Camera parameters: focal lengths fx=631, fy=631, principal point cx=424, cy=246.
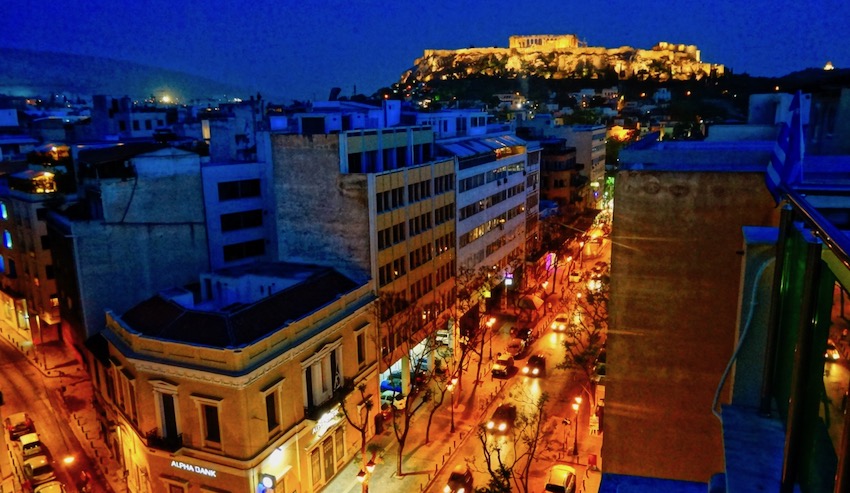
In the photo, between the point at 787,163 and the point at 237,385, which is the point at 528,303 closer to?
the point at 237,385

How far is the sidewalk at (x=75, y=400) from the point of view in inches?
1240

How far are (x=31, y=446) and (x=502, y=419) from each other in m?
24.3

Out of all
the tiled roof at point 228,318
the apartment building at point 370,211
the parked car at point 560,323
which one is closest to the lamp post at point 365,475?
the tiled roof at point 228,318

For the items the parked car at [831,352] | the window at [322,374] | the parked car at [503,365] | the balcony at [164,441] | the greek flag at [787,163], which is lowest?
the parked car at [503,365]

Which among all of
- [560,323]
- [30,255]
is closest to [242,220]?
[30,255]

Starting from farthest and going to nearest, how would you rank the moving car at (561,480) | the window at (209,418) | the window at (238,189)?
the window at (238,189), the moving car at (561,480), the window at (209,418)

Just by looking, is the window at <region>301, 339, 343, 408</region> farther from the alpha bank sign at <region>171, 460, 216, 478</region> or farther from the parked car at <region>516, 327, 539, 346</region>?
the parked car at <region>516, 327, 539, 346</region>

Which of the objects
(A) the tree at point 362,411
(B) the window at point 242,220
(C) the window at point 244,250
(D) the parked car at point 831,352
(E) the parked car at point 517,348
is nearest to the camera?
(D) the parked car at point 831,352

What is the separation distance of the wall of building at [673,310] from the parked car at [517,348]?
31509mm

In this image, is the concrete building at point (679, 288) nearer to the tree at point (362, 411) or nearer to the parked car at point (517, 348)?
the tree at point (362, 411)

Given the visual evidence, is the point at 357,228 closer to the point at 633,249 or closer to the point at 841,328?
the point at 633,249

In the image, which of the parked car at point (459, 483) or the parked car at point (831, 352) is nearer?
the parked car at point (831, 352)

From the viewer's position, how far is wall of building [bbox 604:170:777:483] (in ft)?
42.1

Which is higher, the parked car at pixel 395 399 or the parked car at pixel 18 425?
the parked car at pixel 18 425
